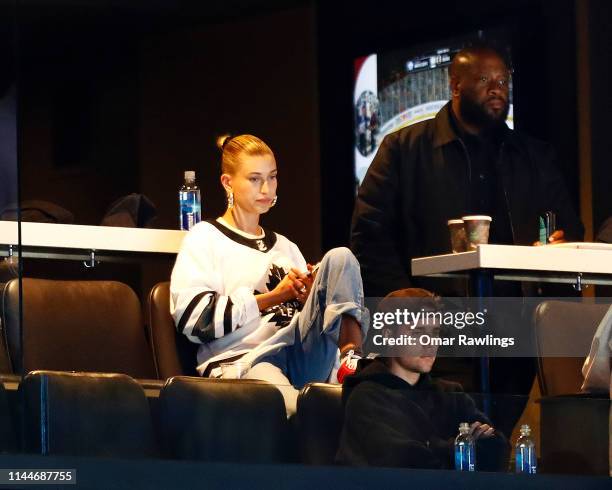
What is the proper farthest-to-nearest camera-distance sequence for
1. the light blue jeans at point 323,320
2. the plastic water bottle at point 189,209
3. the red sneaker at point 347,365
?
the plastic water bottle at point 189,209
the light blue jeans at point 323,320
the red sneaker at point 347,365

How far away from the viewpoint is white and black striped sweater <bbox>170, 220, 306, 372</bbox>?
3.26 meters

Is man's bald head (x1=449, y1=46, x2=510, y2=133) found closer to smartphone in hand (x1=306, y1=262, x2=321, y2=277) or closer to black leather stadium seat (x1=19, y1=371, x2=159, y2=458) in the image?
smartphone in hand (x1=306, y1=262, x2=321, y2=277)

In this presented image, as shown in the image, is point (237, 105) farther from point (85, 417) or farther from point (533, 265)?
point (85, 417)

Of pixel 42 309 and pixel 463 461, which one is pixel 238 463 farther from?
pixel 42 309

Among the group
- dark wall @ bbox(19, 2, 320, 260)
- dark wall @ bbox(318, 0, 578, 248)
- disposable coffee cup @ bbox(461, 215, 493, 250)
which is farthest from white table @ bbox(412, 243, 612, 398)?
dark wall @ bbox(19, 2, 320, 260)

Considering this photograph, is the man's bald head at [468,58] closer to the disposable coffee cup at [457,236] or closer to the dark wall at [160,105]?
the disposable coffee cup at [457,236]

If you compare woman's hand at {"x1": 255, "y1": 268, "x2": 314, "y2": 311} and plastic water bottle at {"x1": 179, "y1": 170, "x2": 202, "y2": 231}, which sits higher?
plastic water bottle at {"x1": 179, "y1": 170, "x2": 202, "y2": 231}

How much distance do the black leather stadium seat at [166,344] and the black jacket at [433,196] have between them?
45cm

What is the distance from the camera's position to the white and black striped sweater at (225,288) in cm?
326

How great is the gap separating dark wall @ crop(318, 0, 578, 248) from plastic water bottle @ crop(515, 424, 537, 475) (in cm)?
82

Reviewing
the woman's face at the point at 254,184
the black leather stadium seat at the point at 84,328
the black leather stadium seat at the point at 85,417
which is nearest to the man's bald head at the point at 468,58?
the woman's face at the point at 254,184

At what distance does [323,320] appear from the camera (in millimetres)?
3152

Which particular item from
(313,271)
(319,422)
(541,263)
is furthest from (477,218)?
(319,422)

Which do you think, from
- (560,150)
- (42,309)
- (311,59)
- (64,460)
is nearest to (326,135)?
(311,59)
